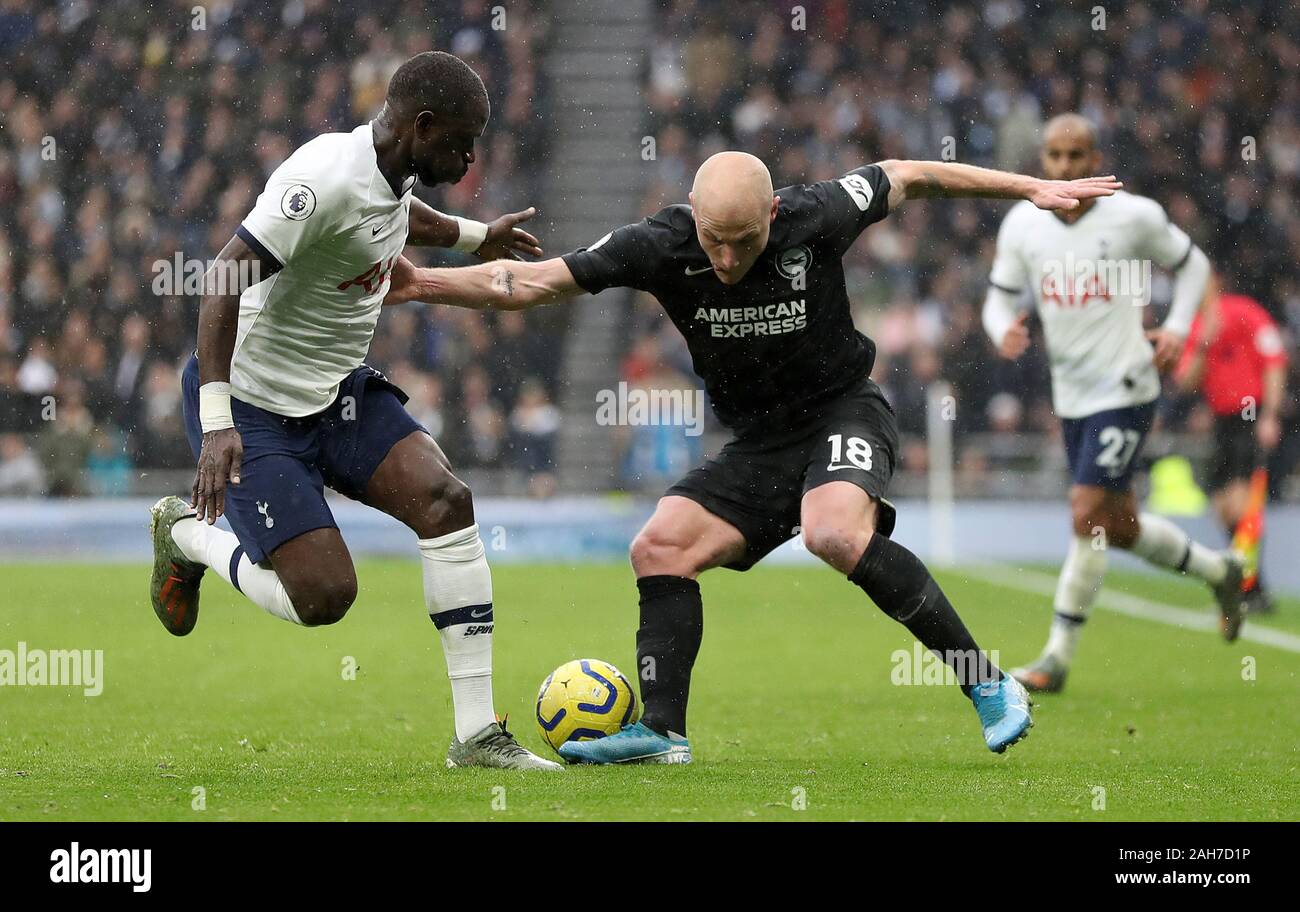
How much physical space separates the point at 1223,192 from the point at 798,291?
1403 cm

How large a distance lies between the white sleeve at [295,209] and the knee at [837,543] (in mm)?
1756

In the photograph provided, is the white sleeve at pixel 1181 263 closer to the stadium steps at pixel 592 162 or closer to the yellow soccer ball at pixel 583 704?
the yellow soccer ball at pixel 583 704

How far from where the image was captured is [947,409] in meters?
16.6

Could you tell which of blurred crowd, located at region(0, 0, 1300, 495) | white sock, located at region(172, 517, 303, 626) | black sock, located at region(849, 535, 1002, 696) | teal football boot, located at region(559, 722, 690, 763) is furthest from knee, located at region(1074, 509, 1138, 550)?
blurred crowd, located at region(0, 0, 1300, 495)

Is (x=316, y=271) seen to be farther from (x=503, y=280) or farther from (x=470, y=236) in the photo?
(x=470, y=236)

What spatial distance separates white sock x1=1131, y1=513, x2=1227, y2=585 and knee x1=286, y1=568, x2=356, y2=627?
4.28m

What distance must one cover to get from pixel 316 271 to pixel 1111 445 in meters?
4.31

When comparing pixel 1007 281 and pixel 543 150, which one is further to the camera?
pixel 543 150

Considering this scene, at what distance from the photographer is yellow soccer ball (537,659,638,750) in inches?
227

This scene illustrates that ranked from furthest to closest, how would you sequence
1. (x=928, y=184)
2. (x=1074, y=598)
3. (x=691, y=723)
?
(x=1074, y=598), (x=691, y=723), (x=928, y=184)

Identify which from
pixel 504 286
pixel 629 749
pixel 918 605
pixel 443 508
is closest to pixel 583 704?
pixel 629 749

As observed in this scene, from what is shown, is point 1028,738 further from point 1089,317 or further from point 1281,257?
point 1281,257

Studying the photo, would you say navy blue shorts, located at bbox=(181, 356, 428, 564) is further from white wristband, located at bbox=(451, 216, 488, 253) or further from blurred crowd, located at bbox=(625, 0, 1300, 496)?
blurred crowd, located at bbox=(625, 0, 1300, 496)

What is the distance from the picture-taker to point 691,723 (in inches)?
273
